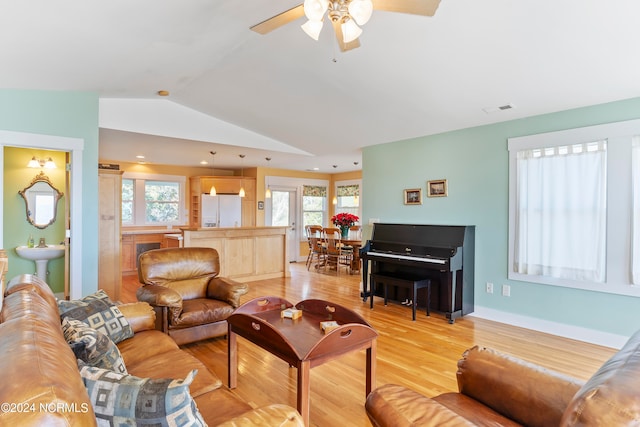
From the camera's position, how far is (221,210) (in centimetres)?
826

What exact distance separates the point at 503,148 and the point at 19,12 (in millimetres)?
4451

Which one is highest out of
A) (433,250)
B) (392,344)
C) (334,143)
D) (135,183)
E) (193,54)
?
(193,54)

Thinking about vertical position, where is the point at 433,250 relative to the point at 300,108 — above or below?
below

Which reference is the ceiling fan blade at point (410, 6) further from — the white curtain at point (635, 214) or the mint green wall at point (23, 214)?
the mint green wall at point (23, 214)

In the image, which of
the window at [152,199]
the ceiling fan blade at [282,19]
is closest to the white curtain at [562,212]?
the ceiling fan blade at [282,19]

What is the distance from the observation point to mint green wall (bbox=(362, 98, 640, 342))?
3.46 meters

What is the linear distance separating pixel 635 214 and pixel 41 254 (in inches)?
262

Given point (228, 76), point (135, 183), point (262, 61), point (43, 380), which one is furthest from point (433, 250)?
point (135, 183)

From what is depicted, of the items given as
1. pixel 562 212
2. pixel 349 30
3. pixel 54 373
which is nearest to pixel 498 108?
pixel 562 212

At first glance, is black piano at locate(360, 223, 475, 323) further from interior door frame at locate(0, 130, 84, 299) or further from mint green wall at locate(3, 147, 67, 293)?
mint green wall at locate(3, 147, 67, 293)

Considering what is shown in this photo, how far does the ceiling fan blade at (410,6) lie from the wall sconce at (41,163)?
506 cm

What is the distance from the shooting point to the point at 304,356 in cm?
196

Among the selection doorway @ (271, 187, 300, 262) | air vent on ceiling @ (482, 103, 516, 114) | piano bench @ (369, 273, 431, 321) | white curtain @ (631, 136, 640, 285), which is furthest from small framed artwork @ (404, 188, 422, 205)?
doorway @ (271, 187, 300, 262)

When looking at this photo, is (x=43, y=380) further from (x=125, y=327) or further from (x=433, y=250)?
(x=433, y=250)
